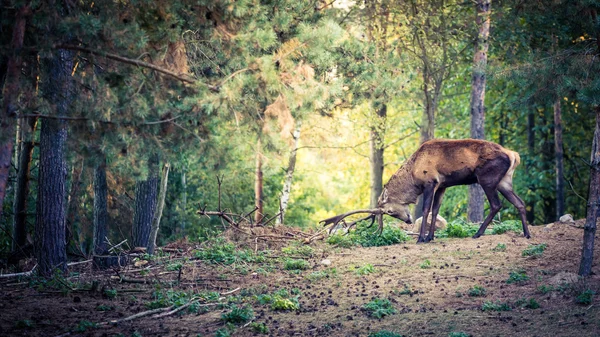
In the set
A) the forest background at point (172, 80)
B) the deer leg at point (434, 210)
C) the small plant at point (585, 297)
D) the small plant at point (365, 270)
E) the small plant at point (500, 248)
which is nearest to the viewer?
the forest background at point (172, 80)

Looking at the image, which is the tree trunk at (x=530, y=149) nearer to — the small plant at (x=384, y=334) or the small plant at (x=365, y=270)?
the small plant at (x=365, y=270)

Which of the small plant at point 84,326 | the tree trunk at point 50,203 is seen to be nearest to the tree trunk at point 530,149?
the tree trunk at point 50,203

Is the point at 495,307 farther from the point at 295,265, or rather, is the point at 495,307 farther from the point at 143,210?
the point at 143,210

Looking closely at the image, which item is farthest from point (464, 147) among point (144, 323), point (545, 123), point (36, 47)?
point (545, 123)

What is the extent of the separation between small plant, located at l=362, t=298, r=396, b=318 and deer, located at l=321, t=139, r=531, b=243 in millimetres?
4771

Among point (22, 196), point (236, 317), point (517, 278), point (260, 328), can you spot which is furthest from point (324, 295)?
point (22, 196)

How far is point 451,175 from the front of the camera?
1351 centimetres

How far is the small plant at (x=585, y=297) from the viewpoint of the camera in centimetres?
816

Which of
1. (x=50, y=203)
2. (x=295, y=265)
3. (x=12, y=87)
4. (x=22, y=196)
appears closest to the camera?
(x=12, y=87)

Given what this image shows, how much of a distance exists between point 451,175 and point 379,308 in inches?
216

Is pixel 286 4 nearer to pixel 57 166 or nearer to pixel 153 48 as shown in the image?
pixel 153 48

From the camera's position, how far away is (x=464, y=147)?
44.1 ft

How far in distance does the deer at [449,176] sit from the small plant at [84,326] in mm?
7245

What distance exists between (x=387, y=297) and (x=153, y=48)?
15.3 feet
